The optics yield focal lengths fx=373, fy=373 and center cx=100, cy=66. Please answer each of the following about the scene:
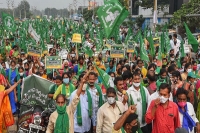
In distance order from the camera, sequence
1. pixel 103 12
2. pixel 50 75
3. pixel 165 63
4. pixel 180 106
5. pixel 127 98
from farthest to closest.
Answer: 1. pixel 165 63
2. pixel 103 12
3. pixel 50 75
4. pixel 127 98
5. pixel 180 106

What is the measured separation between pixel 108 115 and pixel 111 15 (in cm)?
419

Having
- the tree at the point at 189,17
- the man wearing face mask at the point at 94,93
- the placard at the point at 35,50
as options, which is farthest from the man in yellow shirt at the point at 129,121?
the tree at the point at 189,17

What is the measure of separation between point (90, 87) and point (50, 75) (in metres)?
2.55

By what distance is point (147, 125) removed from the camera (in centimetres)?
545

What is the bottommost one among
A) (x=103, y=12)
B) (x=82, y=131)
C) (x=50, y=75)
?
(x=82, y=131)

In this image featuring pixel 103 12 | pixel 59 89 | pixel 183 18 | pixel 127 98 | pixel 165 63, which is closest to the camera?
pixel 127 98

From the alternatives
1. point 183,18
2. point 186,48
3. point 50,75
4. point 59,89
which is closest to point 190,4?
point 183,18

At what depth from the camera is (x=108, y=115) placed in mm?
4531

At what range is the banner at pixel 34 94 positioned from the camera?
566 centimetres

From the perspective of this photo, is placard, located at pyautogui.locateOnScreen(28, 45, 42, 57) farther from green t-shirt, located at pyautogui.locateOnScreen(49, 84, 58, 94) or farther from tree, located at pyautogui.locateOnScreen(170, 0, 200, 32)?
tree, located at pyautogui.locateOnScreen(170, 0, 200, 32)

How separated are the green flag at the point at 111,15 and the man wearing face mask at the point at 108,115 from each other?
368 cm

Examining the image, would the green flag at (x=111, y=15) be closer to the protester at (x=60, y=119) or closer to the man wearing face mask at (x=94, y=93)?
the man wearing face mask at (x=94, y=93)

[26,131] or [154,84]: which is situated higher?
[154,84]

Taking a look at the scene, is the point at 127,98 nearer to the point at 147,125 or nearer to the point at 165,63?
the point at 147,125
